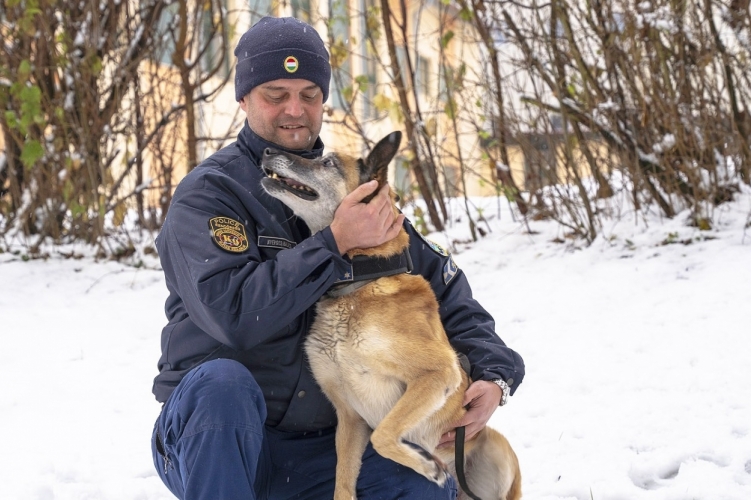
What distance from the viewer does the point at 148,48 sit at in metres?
6.62

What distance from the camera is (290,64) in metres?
2.50

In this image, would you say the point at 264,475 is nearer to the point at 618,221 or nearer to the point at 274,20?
the point at 274,20

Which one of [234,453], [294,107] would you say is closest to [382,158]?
[294,107]

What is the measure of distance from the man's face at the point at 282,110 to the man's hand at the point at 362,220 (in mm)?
401

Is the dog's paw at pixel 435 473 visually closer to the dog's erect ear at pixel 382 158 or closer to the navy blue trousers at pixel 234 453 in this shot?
the navy blue trousers at pixel 234 453

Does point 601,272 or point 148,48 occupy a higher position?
point 148,48

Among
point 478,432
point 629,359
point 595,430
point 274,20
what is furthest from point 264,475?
point 629,359

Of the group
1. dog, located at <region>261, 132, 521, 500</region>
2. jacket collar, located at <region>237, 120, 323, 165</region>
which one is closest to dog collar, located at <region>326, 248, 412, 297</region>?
dog, located at <region>261, 132, 521, 500</region>

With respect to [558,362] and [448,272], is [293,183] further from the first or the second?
[558,362]

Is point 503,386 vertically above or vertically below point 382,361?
below

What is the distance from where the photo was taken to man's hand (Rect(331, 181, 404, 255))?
2.18 metres

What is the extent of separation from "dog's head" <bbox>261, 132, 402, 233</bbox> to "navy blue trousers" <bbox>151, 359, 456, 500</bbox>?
1.94 ft

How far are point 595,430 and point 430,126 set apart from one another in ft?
11.5

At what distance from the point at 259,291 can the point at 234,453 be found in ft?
1.36
